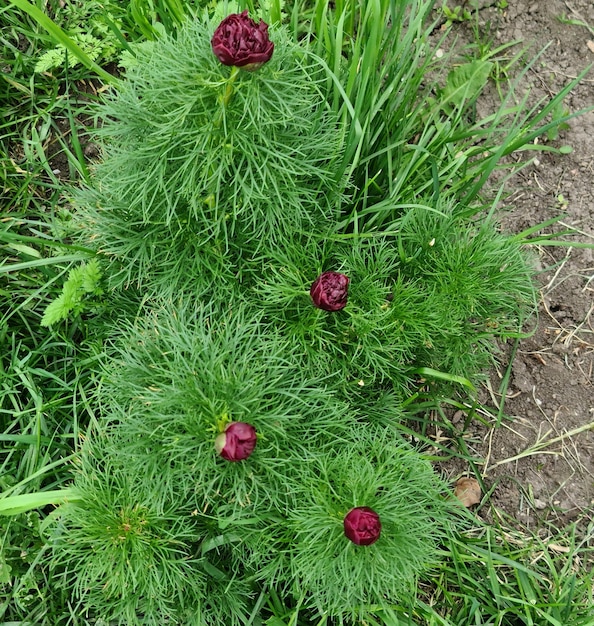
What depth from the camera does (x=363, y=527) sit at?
1.49 meters

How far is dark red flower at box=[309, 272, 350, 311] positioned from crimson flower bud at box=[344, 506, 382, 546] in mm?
563

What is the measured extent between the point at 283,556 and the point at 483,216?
1.52 metres

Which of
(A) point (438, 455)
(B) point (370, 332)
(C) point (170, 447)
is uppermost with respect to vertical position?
(B) point (370, 332)

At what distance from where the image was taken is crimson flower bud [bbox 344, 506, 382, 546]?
4.89ft

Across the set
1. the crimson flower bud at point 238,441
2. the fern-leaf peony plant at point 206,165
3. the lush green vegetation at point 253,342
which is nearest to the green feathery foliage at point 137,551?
the lush green vegetation at point 253,342

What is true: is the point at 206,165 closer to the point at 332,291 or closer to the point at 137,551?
the point at 332,291

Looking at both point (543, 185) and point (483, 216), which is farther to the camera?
point (543, 185)

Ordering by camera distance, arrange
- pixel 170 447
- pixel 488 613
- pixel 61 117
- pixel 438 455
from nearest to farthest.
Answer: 1. pixel 170 447
2. pixel 488 613
3. pixel 438 455
4. pixel 61 117

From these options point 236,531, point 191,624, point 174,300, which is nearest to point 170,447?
point 236,531

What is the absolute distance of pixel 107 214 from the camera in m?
2.02

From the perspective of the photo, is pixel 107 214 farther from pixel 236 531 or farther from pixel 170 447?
pixel 236 531

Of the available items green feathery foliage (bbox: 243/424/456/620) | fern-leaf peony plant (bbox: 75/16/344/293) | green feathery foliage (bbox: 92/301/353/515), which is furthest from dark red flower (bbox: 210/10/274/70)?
green feathery foliage (bbox: 243/424/456/620)

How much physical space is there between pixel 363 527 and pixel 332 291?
629mm

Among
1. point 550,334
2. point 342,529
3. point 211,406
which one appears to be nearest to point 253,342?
point 211,406
